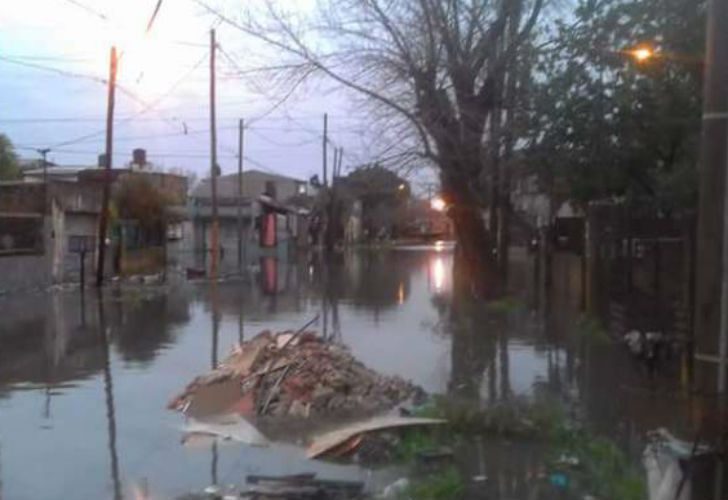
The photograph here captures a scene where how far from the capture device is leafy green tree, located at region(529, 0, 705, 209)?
15242mm

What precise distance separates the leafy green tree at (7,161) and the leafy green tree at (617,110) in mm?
52625

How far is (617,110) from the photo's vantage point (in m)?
17.1

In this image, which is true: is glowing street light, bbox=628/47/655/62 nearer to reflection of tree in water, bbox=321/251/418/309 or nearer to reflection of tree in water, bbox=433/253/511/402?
reflection of tree in water, bbox=433/253/511/402

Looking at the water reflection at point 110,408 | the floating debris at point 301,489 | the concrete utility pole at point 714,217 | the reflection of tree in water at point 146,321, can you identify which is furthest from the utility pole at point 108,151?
the concrete utility pole at point 714,217

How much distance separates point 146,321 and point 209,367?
8181 millimetres

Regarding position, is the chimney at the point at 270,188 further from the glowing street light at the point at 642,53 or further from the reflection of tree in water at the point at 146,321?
the glowing street light at the point at 642,53

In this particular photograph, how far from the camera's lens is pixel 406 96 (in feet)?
81.4

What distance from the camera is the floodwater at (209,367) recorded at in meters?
10.1

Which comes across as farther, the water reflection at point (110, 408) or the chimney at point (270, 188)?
the chimney at point (270, 188)

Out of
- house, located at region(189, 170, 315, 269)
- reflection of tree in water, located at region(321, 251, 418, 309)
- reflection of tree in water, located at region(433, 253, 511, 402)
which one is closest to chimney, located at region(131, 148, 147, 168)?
house, located at region(189, 170, 315, 269)

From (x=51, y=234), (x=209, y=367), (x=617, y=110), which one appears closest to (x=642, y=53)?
(x=617, y=110)

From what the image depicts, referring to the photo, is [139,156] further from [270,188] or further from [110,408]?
[110,408]

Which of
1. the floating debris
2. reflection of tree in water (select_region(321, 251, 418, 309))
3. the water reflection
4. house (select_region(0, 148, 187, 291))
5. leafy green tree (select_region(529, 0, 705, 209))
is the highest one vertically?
leafy green tree (select_region(529, 0, 705, 209))

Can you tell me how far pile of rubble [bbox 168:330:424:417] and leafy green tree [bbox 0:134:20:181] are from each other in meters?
54.6
